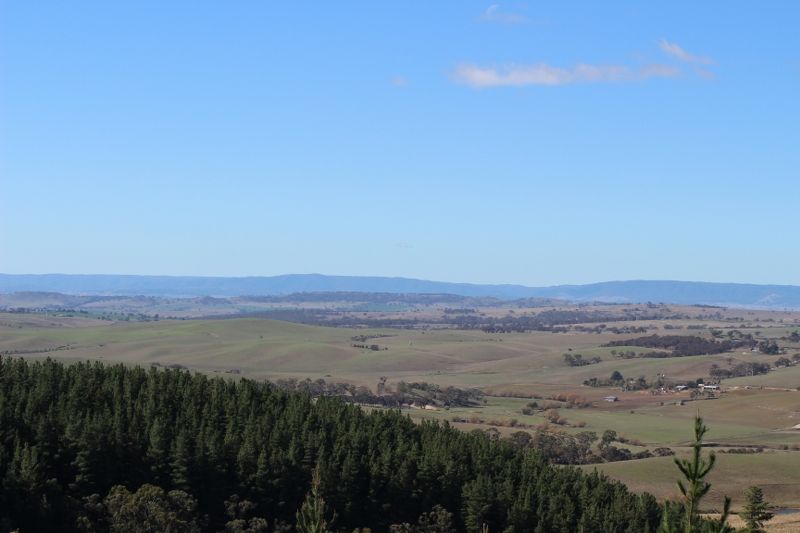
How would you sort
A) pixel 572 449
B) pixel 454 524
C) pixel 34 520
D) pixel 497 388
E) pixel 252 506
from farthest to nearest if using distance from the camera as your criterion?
pixel 497 388
pixel 572 449
pixel 454 524
pixel 252 506
pixel 34 520

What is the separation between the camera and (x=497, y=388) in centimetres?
16900

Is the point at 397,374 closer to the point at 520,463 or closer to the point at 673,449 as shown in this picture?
the point at 673,449

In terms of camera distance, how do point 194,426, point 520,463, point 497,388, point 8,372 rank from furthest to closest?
point 497,388
point 8,372
point 520,463
point 194,426

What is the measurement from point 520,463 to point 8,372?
3889 cm

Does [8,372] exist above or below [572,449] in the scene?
above

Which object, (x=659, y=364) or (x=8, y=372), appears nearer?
(x=8, y=372)

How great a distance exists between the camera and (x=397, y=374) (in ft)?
632

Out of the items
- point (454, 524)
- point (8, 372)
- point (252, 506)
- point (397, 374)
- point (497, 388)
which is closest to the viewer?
point (252, 506)

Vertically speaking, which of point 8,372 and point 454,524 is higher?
point 8,372

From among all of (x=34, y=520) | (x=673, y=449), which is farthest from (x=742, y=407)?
(x=34, y=520)

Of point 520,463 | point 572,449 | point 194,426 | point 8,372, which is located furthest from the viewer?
point 572,449

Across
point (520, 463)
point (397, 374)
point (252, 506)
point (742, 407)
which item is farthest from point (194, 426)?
point (397, 374)

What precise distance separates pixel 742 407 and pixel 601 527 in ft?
270

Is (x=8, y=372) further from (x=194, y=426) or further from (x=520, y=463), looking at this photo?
(x=520, y=463)
